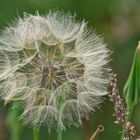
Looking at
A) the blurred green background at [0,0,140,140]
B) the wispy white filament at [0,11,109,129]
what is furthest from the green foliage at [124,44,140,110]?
the blurred green background at [0,0,140,140]

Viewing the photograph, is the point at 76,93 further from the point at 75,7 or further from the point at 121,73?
the point at 121,73

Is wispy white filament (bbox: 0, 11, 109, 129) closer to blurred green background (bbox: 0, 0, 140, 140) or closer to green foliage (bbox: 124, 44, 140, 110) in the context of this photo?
green foliage (bbox: 124, 44, 140, 110)

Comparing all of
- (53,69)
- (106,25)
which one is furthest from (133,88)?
(106,25)

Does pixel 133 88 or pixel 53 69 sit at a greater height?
pixel 53 69

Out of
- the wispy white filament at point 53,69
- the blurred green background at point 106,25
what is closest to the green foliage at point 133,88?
the wispy white filament at point 53,69

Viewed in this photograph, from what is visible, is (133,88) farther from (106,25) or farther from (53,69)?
(106,25)
